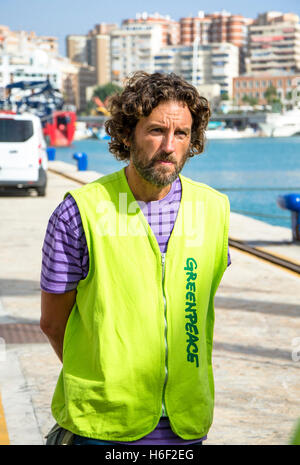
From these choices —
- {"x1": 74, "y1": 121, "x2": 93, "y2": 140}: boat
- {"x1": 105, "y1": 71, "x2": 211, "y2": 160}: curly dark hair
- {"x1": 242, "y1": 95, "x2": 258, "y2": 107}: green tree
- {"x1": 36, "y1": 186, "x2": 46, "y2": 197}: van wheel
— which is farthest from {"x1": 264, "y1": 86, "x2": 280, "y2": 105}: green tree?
{"x1": 105, "y1": 71, "x2": 211, "y2": 160}: curly dark hair

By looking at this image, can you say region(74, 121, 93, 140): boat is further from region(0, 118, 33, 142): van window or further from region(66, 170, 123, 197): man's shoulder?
region(66, 170, 123, 197): man's shoulder

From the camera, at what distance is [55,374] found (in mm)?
5395

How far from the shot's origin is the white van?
729 inches

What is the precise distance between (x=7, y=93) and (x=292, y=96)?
117 metres

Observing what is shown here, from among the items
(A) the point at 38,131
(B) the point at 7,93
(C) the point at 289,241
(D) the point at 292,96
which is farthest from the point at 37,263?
(D) the point at 292,96

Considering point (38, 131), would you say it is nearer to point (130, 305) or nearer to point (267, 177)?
point (130, 305)

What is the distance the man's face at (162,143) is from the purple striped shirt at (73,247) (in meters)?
0.09

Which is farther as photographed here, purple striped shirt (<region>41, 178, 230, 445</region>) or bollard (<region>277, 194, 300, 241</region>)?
bollard (<region>277, 194, 300, 241</region>)

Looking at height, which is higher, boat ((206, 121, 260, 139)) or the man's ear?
the man's ear

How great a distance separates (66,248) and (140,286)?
22 cm

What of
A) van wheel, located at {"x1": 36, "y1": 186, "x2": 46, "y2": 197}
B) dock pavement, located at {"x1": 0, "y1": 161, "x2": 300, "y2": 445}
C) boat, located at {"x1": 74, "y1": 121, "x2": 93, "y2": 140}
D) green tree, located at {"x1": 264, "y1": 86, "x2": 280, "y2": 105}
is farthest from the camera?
green tree, located at {"x1": 264, "y1": 86, "x2": 280, "y2": 105}

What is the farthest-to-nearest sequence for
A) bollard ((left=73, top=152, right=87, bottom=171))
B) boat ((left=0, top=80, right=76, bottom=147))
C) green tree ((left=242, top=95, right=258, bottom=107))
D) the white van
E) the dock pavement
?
green tree ((left=242, top=95, right=258, bottom=107)) < boat ((left=0, top=80, right=76, bottom=147)) < bollard ((left=73, top=152, right=87, bottom=171)) < the white van < the dock pavement

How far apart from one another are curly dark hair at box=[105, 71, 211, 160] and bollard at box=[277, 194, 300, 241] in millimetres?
9024

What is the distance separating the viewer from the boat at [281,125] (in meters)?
149
